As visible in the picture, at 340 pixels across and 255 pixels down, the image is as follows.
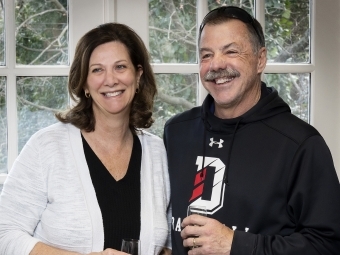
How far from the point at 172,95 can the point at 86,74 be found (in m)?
0.57

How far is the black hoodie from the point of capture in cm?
182

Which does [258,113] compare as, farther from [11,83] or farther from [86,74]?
[11,83]

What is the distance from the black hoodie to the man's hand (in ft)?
0.09

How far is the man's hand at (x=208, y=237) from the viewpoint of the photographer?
179 cm

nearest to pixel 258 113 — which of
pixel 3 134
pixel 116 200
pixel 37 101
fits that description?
pixel 116 200

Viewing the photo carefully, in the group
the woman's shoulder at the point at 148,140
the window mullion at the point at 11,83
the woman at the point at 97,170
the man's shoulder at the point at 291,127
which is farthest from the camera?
the window mullion at the point at 11,83

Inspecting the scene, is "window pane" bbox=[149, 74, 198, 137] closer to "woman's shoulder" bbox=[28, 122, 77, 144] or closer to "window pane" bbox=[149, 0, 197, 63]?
"window pane" bbox=[149, 0, 197, 63]

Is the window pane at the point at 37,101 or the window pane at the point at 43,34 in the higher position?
the window pane at the point at 43,34

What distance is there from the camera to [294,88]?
2.62 m

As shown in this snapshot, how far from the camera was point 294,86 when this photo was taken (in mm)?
2621

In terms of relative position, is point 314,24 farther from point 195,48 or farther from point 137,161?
point 137,161

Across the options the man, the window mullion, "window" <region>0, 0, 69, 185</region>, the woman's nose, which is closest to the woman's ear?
the woman's nose

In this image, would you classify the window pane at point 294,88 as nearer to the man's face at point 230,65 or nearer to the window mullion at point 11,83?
the man's face at point 230,65

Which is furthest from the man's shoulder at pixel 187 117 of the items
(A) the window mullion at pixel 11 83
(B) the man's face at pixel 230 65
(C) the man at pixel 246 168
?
(A) the window mullion at pixel 11 83
